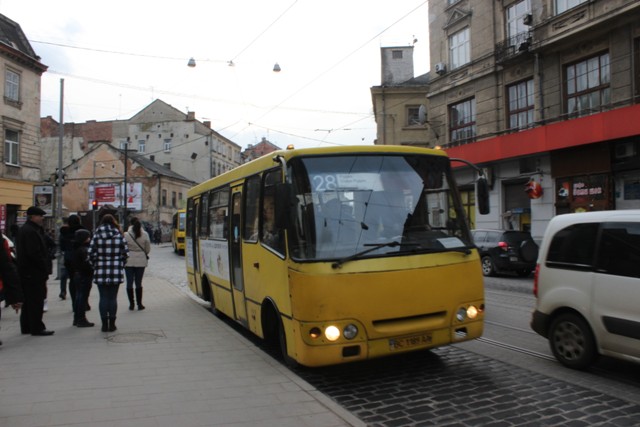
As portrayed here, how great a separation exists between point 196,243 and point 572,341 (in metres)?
7.12

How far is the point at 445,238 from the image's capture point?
555 cm

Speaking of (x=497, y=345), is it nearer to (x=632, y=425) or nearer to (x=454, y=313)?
(x=454, y=313)

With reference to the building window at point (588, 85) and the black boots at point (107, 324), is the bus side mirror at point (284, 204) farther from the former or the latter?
the building window at point (588, 85)

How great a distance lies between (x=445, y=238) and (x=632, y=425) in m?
2.31

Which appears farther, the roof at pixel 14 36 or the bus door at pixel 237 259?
the roof at pixel 14 36

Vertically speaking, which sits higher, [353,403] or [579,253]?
[579,253]

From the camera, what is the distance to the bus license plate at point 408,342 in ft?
16.7

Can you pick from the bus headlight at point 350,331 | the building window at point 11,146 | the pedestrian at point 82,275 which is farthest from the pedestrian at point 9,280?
the building window at point 11,146

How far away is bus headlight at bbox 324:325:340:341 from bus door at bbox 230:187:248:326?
8.12 ft

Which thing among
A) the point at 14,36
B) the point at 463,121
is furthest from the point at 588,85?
the point at 14,36

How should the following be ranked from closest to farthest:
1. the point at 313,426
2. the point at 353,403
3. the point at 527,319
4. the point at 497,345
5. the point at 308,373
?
the point at 313,426 < the point at 353,403 < the point at 308,373 < the point at 497,345 < the point at 527,319

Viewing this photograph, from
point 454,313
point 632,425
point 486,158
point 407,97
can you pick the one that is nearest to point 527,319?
point 454,313

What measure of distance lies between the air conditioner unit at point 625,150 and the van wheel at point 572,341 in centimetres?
1422

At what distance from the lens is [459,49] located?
86.4 ft
